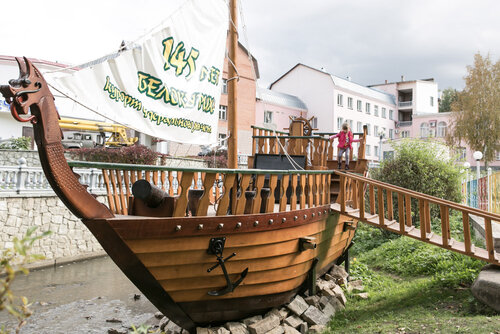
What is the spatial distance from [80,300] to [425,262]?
7.18 m

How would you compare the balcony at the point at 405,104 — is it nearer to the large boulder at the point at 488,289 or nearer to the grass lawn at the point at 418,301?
the grass lawn at the point at 418,301

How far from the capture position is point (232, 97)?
6.04 m

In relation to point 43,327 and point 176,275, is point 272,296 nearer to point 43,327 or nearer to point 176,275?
point 176,275

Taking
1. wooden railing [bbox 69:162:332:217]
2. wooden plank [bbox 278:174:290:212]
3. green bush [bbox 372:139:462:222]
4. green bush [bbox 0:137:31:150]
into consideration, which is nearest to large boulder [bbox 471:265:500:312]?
wooden railing [bbox 69:162:332:217]

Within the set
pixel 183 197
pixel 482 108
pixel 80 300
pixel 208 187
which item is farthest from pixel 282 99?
pixel 183 197

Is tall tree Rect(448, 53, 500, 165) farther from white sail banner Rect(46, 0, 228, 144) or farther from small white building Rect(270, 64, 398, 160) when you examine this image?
white sail banner Rect(46, 0, 228, 144)

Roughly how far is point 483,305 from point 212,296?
3.41 meters

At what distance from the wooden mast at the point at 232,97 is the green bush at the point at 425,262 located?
380 cm

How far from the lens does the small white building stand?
37.1 m

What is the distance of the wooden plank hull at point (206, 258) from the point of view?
4023mm

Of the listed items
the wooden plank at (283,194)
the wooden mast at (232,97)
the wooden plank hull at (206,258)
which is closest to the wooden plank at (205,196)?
the wooden plank hull at (206,258)

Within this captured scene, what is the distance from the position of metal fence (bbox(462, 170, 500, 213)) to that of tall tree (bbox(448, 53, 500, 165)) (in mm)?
19899

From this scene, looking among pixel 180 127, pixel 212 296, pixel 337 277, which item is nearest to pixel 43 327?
pixel 212 296

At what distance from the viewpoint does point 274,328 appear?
520 cm
